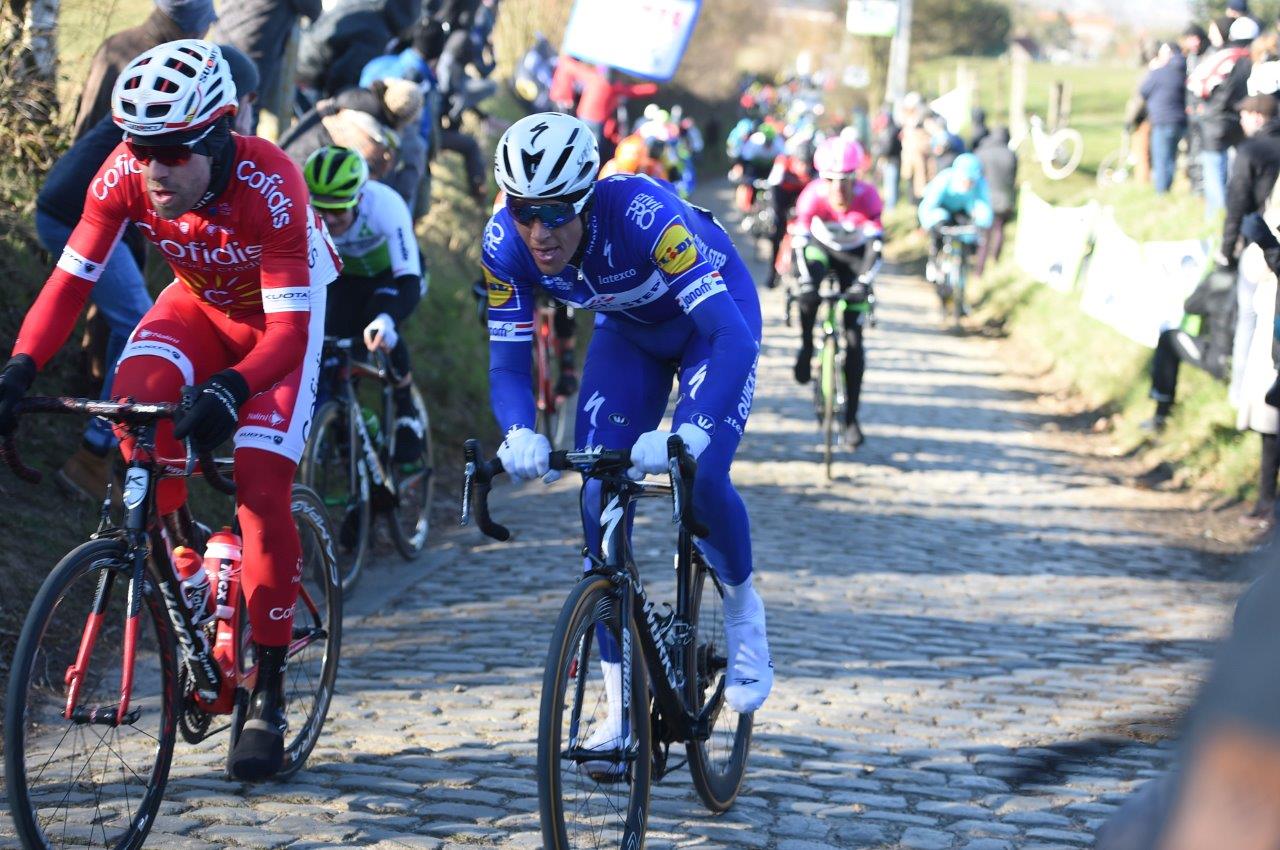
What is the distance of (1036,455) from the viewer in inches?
540

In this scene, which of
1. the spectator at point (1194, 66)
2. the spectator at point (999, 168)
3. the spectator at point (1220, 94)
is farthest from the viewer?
the spectator at point (999, 168)

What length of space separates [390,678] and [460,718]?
0.68 m

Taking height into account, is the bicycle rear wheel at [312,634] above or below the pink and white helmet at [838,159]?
below

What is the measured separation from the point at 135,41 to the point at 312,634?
3620 mm

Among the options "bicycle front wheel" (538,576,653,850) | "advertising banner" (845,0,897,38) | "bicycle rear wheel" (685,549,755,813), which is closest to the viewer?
"bicycle front wheel" (538,576,653,850)

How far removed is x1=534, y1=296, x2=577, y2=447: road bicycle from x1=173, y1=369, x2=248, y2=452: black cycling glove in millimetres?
7188

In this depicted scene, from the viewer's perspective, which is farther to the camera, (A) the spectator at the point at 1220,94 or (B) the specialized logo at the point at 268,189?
(A) the spectator at the point at 1220,94

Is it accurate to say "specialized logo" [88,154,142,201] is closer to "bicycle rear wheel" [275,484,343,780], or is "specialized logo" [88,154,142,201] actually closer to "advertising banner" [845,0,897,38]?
"bicycle rear wheel" [275,484,343,780]

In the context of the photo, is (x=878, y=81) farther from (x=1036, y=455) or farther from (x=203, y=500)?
(x=203, y=500)

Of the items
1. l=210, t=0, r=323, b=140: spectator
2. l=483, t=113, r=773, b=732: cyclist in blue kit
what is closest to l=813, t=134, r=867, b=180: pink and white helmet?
l=210, t=0, r=323, b=140: spectator

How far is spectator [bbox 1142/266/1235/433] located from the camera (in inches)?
451

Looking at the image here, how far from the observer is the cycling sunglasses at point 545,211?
4.43m

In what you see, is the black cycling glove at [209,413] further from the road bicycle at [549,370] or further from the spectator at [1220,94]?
the spectator at [1220,94]

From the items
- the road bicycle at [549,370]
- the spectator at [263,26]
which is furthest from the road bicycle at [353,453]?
the road bicycle at [549,370]
